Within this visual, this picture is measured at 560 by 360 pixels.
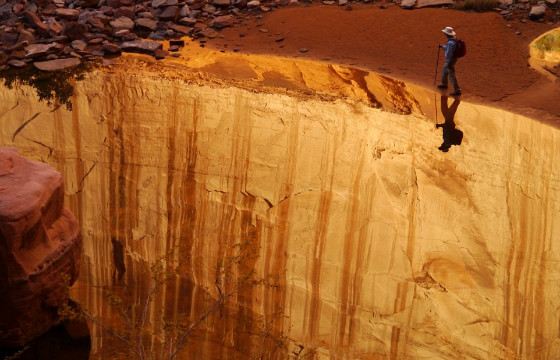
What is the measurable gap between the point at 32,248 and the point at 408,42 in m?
7.63

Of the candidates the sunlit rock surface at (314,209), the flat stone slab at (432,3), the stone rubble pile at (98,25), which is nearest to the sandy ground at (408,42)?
the flat stone slab at (432,3)

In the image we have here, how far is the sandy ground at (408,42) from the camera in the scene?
35.0 ft

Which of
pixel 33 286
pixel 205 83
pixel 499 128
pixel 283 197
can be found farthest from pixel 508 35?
pixel 33 286

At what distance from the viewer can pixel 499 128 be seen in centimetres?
930

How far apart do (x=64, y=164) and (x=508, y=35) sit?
701cm

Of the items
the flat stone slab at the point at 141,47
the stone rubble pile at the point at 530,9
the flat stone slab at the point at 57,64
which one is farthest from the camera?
the stone rubble pile at the point at 530,9

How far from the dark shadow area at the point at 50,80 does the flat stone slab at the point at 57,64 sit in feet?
0.26

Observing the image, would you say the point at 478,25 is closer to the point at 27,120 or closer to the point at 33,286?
the point at 27,120

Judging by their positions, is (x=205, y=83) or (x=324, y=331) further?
(x=205, y=83)

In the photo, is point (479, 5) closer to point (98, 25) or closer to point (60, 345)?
point (98, 25)

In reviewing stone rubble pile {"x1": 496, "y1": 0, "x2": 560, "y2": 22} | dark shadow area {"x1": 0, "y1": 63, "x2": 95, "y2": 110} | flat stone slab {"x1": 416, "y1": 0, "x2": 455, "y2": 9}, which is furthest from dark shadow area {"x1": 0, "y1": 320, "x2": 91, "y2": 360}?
stone rubble pile {"x1": 496, "y1": 0, "x2": 560, "y2": 22}

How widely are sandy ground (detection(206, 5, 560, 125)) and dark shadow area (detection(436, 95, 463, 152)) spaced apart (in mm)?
476

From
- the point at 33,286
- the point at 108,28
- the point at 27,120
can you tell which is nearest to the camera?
the point at 33,286

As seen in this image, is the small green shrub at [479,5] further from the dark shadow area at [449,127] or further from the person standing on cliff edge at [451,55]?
the dark shadow area at [449,127]
